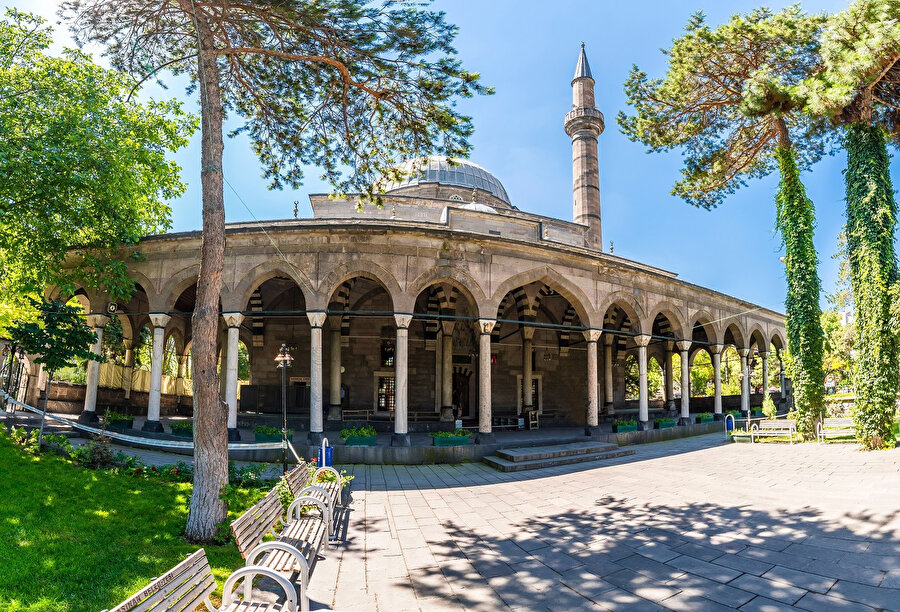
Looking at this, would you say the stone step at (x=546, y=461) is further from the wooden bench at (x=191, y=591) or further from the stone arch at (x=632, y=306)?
the wooden bench at (x=191, y=591)

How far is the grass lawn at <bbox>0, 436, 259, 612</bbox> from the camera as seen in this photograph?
4024 mm

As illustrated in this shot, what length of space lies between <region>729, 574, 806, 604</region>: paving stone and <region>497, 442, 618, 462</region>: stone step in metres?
6.84

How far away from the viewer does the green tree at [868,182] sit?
433 inches

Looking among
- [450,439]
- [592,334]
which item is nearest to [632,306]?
[592,334]

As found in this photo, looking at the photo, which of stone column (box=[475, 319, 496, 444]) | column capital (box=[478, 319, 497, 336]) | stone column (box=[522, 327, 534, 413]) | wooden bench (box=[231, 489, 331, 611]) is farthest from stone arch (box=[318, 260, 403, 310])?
stone column (box=[522, 327, 534, 413])

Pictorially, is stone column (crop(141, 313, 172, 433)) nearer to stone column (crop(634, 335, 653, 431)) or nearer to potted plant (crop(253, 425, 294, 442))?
potted plant (crop(253, 425, 294, 442))

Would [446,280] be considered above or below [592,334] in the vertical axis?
above

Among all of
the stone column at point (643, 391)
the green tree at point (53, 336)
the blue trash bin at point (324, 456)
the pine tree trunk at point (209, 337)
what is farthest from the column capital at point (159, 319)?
the stone column at point (643, 391)

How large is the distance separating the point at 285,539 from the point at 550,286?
11373 millimetres

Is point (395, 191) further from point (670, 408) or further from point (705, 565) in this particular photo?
point (705, 565)

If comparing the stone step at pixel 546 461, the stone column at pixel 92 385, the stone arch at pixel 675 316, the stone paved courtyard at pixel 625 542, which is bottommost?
the stone step at pixel 546 461

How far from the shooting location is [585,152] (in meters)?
26.0

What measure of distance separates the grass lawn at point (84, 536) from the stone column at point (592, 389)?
34.1 ft

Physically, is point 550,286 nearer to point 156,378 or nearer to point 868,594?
point 868,594
